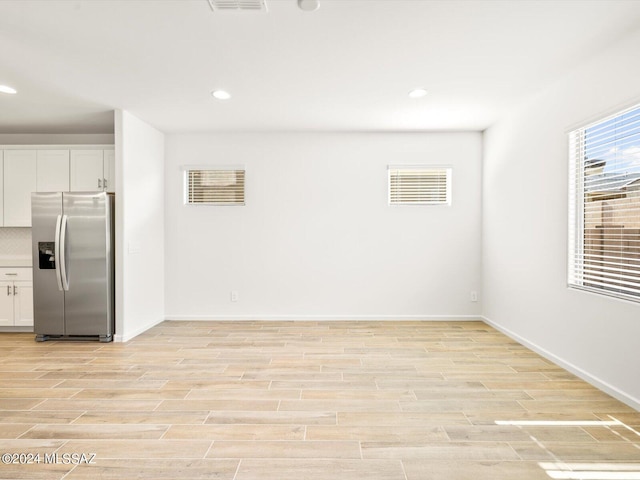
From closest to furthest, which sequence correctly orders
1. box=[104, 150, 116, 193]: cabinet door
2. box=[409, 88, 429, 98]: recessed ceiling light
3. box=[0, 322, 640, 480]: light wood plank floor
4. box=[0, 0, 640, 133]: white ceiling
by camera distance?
1. box=[0, 322, 640, 480]: light wood plank floor
2. box=[0, 0, 640, 133]: white ceiling
3. box=[409, 88, 429, 98]: recessed ceiling light
4. box=[104, 150, 116, 193]: cabinet door

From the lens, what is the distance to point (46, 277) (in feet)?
14.5

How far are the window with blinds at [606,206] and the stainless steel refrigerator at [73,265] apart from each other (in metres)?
4.87

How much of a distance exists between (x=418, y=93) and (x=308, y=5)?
1847 mm

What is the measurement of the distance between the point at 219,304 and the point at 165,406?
9.05 feet

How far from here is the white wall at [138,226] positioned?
441 centimetres

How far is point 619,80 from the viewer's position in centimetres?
283

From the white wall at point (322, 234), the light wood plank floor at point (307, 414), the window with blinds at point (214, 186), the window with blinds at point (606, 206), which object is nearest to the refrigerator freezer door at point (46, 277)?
the light wood plank floor at point (307, 414)

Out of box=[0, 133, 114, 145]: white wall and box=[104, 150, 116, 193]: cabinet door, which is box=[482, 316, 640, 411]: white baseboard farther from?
box=[0, 133, 114, 145]: white wall

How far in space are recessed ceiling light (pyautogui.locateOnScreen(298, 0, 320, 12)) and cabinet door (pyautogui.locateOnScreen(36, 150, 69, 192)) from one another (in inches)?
162

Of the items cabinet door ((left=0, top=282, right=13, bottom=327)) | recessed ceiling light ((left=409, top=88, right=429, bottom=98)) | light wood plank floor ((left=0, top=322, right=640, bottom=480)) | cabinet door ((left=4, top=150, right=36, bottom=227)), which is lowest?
light wood plank floor ((left=0, top=322, right=640, bottom=480))

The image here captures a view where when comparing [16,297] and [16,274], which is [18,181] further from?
[16,297]

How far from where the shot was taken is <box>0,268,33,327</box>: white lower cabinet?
476cm

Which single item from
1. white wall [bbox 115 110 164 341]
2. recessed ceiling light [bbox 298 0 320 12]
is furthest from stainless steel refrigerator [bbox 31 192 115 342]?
recessed ceiling light [bbox 298 0 320 12]

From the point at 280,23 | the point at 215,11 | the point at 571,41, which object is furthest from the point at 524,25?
the point at 215,11
